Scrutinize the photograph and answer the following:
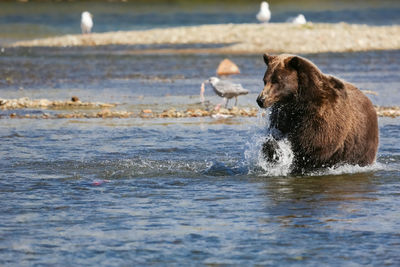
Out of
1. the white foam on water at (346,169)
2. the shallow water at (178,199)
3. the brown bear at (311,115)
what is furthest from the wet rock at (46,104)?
the white foam on water at (346,169)

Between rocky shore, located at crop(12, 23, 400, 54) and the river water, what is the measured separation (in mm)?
19850

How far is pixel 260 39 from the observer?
119 feet

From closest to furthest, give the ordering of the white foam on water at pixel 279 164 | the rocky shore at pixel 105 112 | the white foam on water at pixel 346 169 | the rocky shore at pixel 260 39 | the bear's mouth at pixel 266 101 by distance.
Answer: the bear's mouth at pixel 266 101, the white foam on water at pixel 279 164, the white foam on water at pixel 346 169, the rocky shore at pixel 105 112, the rocky shore at pixel 260 39

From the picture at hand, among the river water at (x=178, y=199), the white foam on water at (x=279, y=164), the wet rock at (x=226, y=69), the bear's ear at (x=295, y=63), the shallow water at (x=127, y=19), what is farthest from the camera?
the shallow water at (x=127, y=19)

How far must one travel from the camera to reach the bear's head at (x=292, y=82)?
358 inches

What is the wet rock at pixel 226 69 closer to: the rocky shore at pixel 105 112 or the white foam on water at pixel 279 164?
the rocky shore at pixel 105 112

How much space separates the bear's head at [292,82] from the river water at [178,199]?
0.91 metres

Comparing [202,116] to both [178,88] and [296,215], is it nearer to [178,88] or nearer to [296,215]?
[178,88]

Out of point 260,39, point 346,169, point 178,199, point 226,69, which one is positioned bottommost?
point 178,199

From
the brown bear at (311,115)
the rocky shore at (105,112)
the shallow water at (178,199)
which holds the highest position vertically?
the brown bear at (311,115)

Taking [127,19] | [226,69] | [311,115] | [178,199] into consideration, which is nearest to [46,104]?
[226,69]

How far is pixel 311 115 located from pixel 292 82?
1.53 feet

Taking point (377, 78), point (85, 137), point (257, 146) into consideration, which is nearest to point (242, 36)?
point (377, 78)

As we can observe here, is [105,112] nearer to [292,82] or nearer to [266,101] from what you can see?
[292,82]
